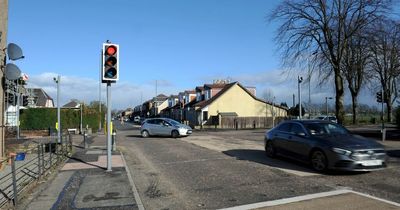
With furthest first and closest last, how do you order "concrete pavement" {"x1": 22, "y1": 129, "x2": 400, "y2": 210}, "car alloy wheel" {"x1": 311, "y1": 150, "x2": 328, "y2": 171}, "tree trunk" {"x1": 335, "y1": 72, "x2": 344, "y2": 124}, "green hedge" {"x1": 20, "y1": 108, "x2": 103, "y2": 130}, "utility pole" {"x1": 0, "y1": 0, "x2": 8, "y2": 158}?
1. "green hedge" {"x1": 20, "y1": 108, "x2": 103, "y2": 130}
2. "tree trunk" {"x1": 335, "y1": 72, "x2": 344, "y2": 124}
3. "utility pole" {"x1": 0, "y1": 0, "x2": 8, "y2": 158}
4. "car alloy wheel" {"x1": 311, "y1": 150, "x2": 328, "y2": 171}
5. "concrete pavement" {"x1": 22, "y1": 129, "x2": 400, "y2": 210}

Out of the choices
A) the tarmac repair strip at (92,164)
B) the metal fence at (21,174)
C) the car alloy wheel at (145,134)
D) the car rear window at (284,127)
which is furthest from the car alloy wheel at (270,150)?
the car alloy wheel at (145,134)

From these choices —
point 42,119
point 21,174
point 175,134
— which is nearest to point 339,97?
point 175,134

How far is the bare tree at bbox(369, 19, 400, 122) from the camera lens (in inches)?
1433

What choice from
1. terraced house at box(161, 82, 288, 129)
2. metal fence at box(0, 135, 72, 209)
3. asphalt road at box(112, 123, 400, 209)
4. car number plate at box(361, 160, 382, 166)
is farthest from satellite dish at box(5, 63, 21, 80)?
terraced house at box(161, 82, 288, 129)

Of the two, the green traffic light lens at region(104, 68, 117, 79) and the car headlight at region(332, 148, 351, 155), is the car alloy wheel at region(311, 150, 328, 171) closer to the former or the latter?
the car headlight at region(332, 148, 351, 155)

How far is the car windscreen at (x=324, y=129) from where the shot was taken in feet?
44.5

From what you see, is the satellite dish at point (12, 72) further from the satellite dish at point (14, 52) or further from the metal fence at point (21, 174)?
the metal fence at point (21, 174)

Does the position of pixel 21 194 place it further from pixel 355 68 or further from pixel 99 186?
pixel 355 68

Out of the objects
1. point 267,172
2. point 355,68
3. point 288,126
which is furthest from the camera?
point 355,68

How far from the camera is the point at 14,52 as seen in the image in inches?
547

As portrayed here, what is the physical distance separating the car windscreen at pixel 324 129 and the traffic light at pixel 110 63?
5.95 m

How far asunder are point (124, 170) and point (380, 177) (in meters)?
6.96

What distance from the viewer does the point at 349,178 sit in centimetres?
1147

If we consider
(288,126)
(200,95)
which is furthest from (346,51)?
(200,95)
